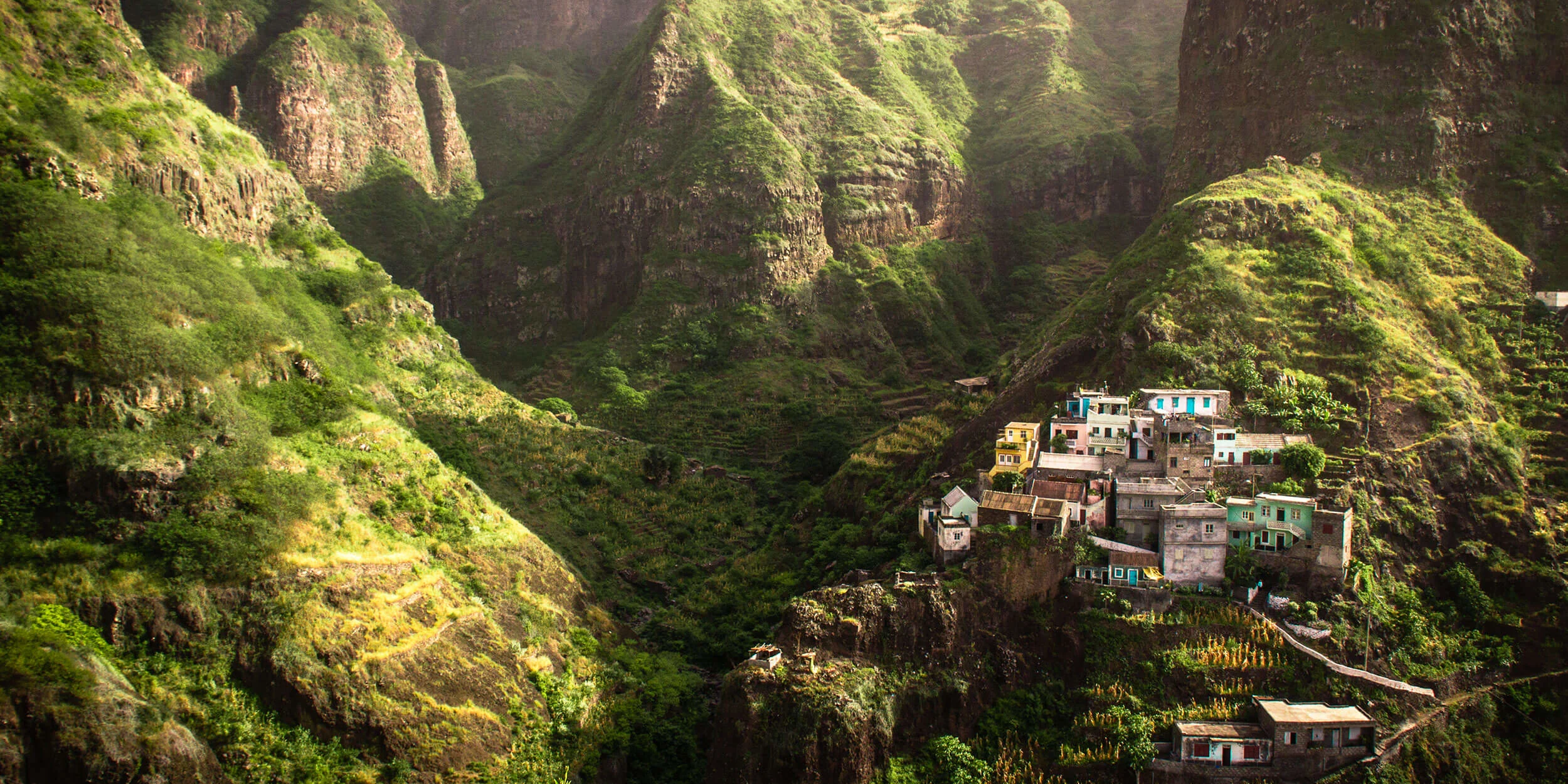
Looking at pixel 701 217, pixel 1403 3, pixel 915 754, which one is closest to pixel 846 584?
pixel 915 754

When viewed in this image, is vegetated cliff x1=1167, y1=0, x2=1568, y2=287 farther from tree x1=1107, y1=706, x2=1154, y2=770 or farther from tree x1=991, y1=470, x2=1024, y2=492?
tree x1=1107, y1=706, x2=1154, y2=770

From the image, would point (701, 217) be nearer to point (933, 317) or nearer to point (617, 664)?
point (933, 317)

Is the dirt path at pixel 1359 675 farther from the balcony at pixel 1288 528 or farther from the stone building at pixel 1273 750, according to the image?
the balcony at pixel 1288 528

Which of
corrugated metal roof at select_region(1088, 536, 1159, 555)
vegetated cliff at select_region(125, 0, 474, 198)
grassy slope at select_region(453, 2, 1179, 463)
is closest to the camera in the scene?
corrugated metal roof at select_region(1088, 536, 1159, 555)

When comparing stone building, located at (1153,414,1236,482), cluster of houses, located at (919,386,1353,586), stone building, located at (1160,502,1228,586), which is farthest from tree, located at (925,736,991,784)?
stone building, located at (1153,414,1236,482)

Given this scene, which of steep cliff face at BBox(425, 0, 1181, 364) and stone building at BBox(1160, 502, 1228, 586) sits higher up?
steep cliff face at BBox(425, 0, 1181, 364)

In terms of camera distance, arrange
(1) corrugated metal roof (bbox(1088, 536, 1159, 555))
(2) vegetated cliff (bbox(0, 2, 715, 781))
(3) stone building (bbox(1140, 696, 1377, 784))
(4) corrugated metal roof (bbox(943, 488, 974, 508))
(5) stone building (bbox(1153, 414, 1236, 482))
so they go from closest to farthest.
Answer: (2) vegetated cliff (bbox(0, 2, 715, 781)), (3) stone building (bbox(1140, 696, 1377, 784)), (1) corrugated metal roof (bbox(1088, 536, 1159, 555)), (5) stone building (bbox(1153, 414, 1236, 482)), (4) corrugated metal roof (bbox(943, 488, 974, 508))

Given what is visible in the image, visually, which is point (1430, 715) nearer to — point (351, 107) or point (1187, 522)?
point (1187, 522)
